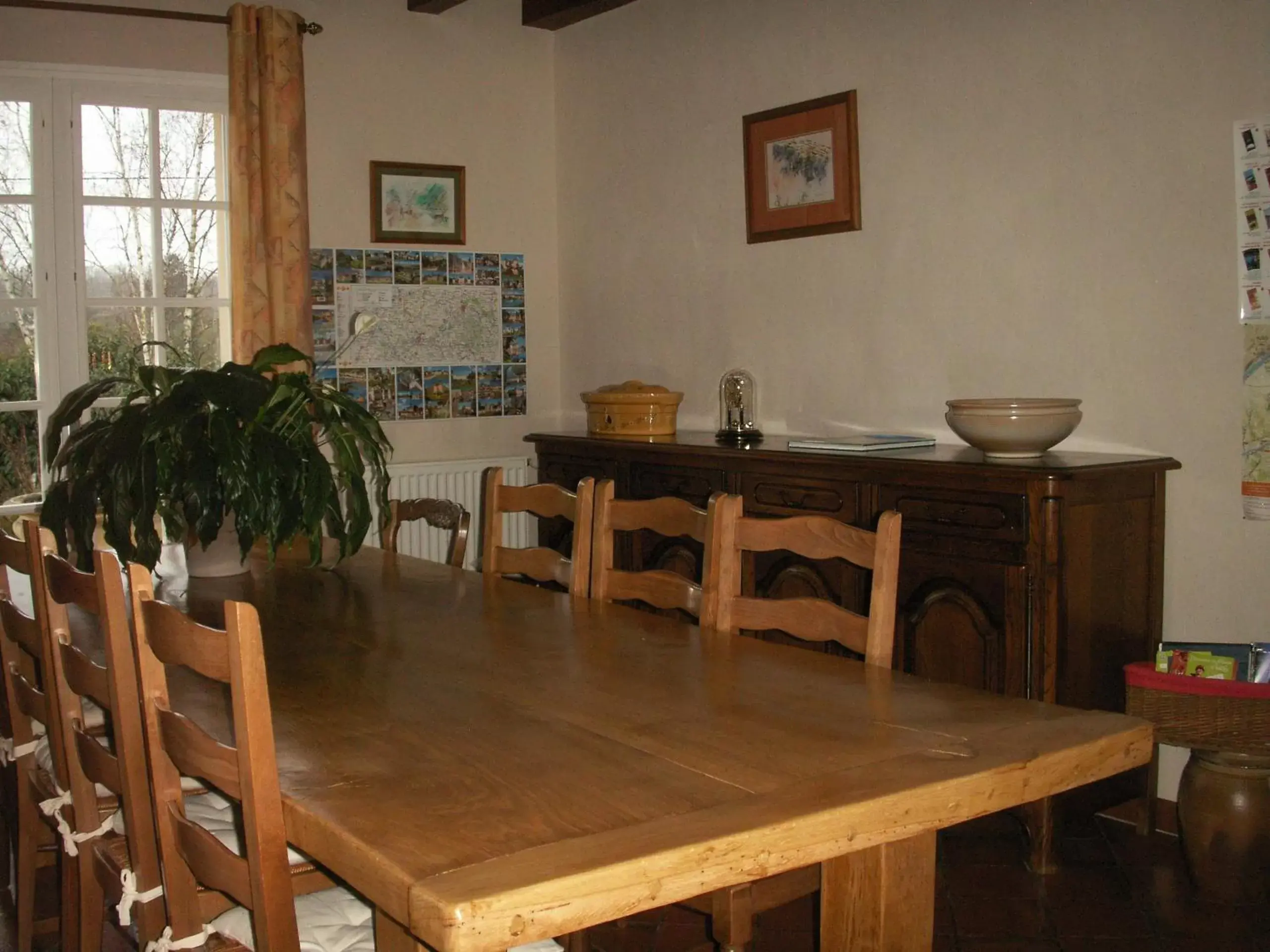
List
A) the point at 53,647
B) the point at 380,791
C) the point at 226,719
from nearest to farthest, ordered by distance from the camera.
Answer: the point at 380,791 < the point at 226,719 < the point at 53,647

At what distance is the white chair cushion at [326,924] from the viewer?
1.60 metres

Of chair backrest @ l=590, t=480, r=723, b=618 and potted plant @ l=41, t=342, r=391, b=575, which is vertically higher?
potted plant @ l=41, t=342, r=391, b=575

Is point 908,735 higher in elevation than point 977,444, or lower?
lower

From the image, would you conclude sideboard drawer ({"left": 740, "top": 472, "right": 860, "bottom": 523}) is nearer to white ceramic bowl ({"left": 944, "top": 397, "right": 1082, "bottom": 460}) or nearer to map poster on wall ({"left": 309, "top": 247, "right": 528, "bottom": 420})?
white ceramic bowl ({"left": 944, "top": 397, "right": 1082, "bottom": 460})

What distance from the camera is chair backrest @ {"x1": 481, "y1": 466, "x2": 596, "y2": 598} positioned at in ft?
8.57

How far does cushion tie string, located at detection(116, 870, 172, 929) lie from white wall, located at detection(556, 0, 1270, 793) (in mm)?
2478

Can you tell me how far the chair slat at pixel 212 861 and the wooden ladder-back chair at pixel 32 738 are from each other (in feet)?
1.65

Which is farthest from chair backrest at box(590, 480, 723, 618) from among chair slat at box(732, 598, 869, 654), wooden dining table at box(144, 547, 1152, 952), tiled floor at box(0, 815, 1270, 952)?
tiled floor at box(0, 815, 1270, 952)

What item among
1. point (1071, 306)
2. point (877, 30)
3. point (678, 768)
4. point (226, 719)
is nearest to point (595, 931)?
point (226, 719)

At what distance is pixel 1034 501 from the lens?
9.29 feet

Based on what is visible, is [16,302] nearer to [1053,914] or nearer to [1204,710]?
[1053,914]

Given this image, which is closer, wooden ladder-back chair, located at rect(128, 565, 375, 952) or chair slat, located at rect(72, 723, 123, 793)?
wooden ladder-back chair, located at rect(128, 565, 375, 952)

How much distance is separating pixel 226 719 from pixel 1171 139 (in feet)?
8.45

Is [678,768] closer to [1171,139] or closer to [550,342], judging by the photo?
[1171,139]
